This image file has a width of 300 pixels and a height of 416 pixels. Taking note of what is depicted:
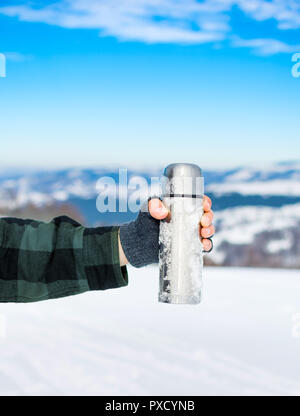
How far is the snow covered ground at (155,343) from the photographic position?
3094 mm

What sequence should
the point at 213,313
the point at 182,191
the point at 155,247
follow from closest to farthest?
1. the point at 182,191
2. the point at 155,247
3. the point at 213,313

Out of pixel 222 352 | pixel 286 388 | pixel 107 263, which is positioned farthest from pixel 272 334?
pixel 107 263

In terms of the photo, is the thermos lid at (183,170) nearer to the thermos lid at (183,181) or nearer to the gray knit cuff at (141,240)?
the thermos lid at (183,181)

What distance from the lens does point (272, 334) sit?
3.77 m

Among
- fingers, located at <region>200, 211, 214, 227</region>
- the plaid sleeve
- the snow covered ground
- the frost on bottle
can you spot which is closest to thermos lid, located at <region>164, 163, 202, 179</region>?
the frost on bottle

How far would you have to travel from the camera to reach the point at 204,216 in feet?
3.99

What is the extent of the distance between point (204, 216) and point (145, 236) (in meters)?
0.19

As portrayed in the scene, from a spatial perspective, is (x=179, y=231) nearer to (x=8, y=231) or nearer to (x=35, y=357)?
(x=8, y=231)

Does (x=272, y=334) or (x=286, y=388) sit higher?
(x=272, y=334)

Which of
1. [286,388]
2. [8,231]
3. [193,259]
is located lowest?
[286,388]

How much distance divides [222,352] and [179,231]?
2555 mm

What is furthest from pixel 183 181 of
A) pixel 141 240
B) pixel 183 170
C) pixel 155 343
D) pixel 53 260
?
pixel 155 343

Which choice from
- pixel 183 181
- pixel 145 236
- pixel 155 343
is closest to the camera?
pixel 183 181

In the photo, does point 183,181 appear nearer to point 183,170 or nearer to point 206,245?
point 183,170
